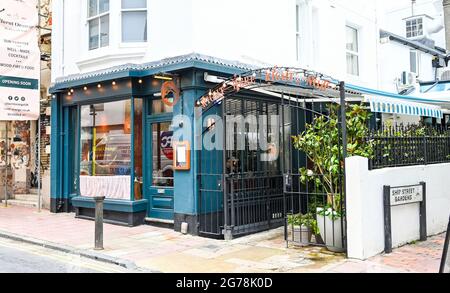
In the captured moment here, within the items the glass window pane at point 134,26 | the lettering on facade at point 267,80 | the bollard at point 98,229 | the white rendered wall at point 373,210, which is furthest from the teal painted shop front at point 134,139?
the white rendered wall at point 373,210

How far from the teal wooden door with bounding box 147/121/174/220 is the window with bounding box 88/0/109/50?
2.89 m

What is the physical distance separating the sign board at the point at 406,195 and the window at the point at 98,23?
817cm

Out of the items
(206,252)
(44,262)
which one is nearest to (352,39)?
(206,252)

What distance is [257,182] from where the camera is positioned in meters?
10.6

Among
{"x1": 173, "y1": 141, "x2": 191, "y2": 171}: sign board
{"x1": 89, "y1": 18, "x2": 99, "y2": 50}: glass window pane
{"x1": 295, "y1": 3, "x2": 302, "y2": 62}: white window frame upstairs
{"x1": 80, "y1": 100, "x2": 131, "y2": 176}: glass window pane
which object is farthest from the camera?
{"x1": 295, "y1": 3, "x2": 302, "y2": 62}: white window frame upstairs

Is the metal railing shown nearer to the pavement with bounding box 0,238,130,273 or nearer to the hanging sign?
the hanging sign

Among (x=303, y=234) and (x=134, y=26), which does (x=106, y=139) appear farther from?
Result: (x=303, y=234)

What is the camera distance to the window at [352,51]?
53.2 ft

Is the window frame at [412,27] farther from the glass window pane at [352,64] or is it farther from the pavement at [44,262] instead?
the pavement at [44,262]

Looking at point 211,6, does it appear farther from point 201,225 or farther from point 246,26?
point 201,225

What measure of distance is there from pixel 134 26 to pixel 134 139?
2904 mm

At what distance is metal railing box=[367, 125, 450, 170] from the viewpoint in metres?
8.46

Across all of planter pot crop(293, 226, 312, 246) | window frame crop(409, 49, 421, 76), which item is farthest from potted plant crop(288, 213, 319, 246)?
window frame crop(409, 49, 421, 76)

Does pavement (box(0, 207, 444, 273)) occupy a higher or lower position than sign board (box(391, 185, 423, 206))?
lower
